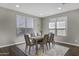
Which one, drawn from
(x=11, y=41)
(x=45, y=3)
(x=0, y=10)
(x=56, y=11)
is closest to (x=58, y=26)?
(x=56, y=11)

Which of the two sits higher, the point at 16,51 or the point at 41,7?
the point at 41,7

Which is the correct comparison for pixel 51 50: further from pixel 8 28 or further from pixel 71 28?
pixel 8 28

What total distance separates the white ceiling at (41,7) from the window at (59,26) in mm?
182

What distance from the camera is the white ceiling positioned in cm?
144

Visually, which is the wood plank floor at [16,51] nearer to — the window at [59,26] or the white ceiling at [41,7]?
the window at [59,26]

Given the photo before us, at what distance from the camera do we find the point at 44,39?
1628mm

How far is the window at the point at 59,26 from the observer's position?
5.21 ft

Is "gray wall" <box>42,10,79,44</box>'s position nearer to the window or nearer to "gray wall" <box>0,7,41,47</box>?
the window

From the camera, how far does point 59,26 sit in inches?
63.7

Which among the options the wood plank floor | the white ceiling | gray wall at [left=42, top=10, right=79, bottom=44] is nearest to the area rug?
the wood plank floor

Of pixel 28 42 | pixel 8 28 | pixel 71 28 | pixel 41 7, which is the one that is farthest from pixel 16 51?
pixel 71 28

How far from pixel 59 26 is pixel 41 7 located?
54 centimetres

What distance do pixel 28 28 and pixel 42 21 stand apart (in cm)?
34

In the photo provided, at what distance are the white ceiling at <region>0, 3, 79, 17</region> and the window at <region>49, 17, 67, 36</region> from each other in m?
0.18
